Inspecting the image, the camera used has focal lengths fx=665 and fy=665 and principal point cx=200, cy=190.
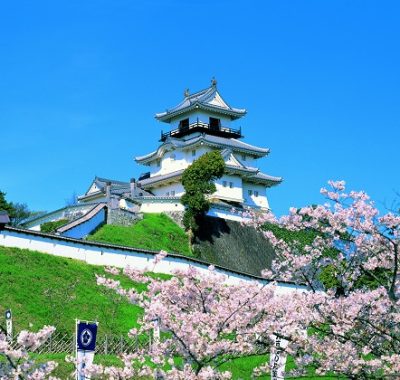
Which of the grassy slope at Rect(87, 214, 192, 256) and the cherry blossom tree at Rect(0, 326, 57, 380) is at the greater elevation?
the grassy slope at Rect(87, 214, 192, 256)

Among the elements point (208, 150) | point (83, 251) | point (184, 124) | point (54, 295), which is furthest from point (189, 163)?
point (54, 295)

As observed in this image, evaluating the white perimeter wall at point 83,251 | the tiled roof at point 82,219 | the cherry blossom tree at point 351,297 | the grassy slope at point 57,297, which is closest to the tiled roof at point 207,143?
the tiled roof at point 82,219

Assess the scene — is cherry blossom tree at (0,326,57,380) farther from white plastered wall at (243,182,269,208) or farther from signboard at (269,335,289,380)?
white plastered wall at (243,182,269,208)

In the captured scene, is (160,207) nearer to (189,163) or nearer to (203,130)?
(189,163)

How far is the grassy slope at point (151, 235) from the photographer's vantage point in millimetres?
34156

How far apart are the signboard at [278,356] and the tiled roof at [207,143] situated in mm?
35810

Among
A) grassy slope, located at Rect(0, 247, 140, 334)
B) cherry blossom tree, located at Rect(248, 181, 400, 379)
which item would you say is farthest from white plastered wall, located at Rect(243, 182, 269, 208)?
cherry blossom tree, located at Rect(248, 181, 400, 379)

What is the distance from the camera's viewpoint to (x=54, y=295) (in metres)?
22.1

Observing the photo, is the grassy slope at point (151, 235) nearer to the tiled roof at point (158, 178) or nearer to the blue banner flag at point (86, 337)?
the tiled roof at point (158, 178)

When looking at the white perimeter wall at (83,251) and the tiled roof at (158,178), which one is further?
the tiled roof at (158,178)

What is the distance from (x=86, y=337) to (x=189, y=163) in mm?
36119

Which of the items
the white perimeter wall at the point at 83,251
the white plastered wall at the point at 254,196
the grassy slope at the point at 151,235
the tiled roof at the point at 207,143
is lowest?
the white perimeter wall at the point at 83,251

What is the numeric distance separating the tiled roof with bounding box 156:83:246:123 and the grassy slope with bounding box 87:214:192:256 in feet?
43.0

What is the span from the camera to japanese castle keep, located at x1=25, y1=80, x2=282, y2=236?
42.0m
